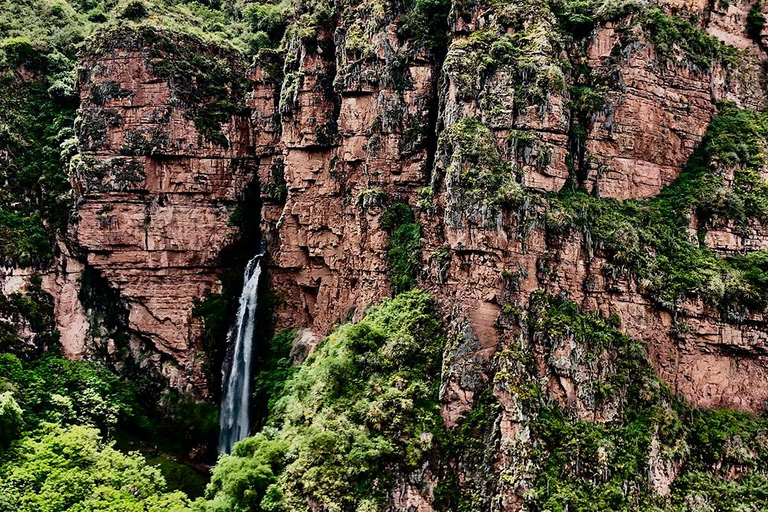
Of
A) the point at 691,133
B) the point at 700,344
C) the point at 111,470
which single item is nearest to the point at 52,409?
the point at 111,470

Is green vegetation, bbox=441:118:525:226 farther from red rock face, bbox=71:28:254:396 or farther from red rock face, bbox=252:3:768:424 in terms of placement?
red rock face, bbox=71:28:254:396

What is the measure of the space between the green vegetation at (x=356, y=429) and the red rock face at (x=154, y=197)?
473 inches

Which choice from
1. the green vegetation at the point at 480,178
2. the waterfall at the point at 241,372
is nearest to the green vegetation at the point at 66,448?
the waterfall at the point at 241,372

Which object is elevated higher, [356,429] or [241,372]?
[241,372]

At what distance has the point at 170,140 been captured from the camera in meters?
37.0

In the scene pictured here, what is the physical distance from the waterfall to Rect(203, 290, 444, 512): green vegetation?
24.7 ft

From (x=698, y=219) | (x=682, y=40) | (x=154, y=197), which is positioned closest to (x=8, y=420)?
(x=154, y=197)

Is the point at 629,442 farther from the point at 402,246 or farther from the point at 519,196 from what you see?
the point at 402,246

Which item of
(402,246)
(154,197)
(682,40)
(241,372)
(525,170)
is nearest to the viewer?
(525,170)

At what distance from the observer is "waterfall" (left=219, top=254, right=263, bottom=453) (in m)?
35.7

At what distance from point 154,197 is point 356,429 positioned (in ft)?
62.6

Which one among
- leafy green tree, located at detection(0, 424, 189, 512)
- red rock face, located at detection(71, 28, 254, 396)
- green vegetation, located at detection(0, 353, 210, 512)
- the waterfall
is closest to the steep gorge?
red rock face, located at detection(71, 28, 254, 396)

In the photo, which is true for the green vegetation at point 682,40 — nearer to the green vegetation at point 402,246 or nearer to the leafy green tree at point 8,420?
the green vegetation at point 402,246

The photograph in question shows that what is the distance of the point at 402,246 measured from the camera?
99.5ft
